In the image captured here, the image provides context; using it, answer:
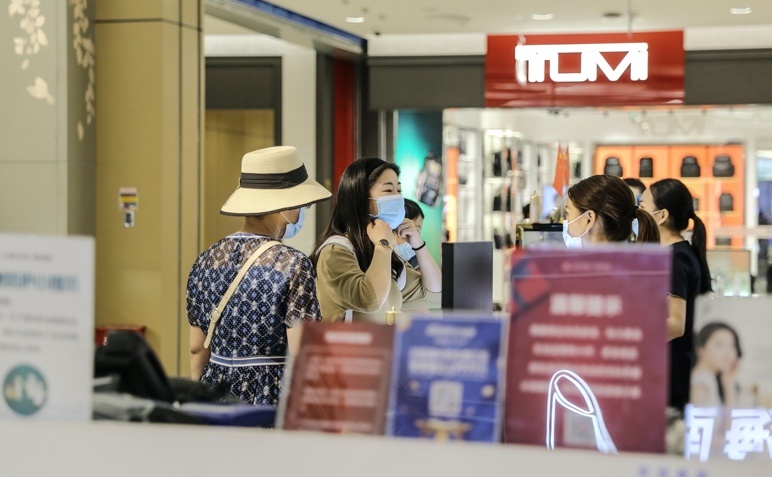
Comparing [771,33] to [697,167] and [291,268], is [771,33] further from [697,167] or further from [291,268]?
[291,268]

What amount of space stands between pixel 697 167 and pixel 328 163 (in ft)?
16.9

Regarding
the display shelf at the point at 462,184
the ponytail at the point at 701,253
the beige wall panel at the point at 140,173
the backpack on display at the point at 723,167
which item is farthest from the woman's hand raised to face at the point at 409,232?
the backpack on display at the point at 723,167

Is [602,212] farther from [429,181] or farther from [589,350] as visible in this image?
[429,181]

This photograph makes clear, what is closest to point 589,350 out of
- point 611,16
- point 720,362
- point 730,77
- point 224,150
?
point 720,362

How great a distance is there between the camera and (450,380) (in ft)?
4.54

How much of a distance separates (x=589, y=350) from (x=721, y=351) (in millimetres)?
165

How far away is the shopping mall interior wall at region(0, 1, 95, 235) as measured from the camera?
224 inches

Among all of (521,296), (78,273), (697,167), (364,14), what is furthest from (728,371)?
(697,167)

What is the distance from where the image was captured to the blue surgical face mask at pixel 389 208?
13.1 ft

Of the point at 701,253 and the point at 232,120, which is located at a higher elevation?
the point at 232,120

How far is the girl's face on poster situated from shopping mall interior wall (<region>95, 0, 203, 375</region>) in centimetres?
497

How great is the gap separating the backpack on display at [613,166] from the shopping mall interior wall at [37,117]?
846 centimetres

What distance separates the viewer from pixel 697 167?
13.2 m

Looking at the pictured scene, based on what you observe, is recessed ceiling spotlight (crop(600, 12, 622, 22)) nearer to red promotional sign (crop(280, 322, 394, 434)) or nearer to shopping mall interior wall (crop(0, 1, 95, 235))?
shopping mall interior wall (crop(0, 1, 95, 235))
